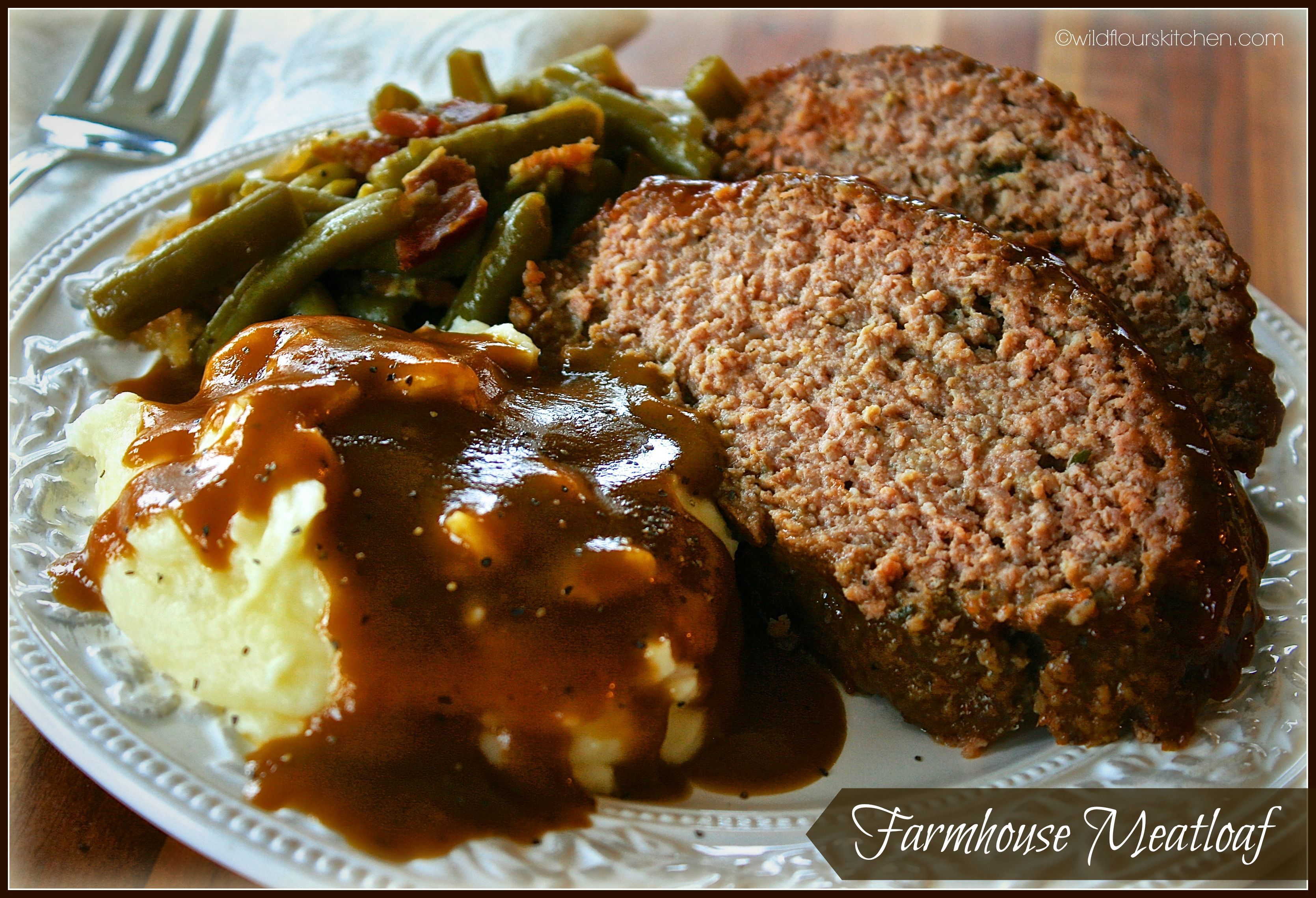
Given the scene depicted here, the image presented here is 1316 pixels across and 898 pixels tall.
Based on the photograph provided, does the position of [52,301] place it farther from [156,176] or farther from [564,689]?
[564,689]

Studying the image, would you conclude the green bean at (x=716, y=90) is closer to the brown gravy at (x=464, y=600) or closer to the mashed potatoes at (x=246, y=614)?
the brown gravy at (x=464, y=600)

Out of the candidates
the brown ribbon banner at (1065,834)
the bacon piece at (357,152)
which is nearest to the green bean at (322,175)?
the bacon piece at (357,152)

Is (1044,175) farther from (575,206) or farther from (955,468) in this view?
(575,206)

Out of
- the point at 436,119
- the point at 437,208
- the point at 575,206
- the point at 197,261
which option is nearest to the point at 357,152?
the point at 436,119

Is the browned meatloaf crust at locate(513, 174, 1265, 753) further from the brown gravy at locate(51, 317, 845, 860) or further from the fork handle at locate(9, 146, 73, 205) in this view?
the fork handle at locate(9, 146, 73, 205)

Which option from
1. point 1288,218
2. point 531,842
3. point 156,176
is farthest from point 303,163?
point 1288,218

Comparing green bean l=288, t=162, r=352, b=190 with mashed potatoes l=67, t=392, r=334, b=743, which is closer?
mashed potatoes l=67, t=392, r=334, b=743

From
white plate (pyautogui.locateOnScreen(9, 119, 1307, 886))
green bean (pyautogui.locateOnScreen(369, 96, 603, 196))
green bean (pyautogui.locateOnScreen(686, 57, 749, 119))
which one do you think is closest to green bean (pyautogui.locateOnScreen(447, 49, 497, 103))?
→ green bean (pyautogui.locateOnScreen(369, 96, 603, 196))
